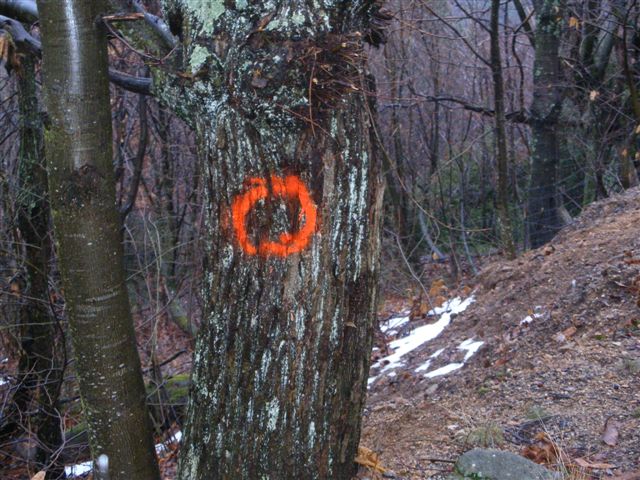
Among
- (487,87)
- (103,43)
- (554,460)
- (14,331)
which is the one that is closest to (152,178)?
(14,331)

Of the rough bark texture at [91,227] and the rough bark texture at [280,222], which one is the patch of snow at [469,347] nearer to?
the rough bark texture at [280,222]

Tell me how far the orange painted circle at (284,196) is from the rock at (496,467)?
1248mm

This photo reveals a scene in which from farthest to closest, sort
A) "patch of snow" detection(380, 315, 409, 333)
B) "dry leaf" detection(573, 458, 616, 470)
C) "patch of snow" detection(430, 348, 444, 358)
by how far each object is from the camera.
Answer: "patch of snow" detection(380, 315, 409, 333), "patch of snow" detection(430, 348, 444, 358), "dry leaf" detection(573, 458, 616, 470)

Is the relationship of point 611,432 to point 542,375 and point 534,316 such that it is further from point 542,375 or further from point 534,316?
point 534,316

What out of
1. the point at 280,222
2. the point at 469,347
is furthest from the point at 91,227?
the point at 469,347

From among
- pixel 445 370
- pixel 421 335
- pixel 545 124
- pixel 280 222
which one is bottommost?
pixel 421 335

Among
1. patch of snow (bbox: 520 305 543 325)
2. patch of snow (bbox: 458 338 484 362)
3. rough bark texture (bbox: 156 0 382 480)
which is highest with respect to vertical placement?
rough bark texture (bbox: 156 0 382 480)

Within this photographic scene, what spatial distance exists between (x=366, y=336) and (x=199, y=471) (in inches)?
34.2

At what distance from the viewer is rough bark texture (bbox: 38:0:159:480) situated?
266 cm

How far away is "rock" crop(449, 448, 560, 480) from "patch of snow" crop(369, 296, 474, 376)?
3.39 m

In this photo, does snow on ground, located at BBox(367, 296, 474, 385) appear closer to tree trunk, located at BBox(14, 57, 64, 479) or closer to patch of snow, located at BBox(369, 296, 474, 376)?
patch of snow, located at BBox(369, 296, 474, 376)

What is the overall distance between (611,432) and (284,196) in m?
1.97

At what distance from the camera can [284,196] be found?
2.49m

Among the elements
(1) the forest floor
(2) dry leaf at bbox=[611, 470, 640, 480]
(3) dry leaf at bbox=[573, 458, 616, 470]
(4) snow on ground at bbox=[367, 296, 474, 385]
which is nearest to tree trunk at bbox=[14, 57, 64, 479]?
(1) the forest floor
